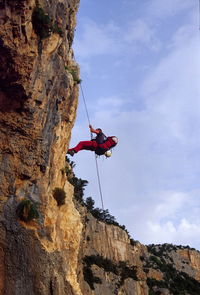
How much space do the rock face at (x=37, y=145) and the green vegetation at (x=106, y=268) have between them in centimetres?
1724

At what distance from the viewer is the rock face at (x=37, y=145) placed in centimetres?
1229

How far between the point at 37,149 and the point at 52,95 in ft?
8.88

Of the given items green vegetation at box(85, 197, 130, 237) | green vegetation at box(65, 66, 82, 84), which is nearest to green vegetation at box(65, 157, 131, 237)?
green vegetation at box(85, 197, 130, 237)

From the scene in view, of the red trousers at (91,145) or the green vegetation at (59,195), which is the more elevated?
the red trousers at (91,145)

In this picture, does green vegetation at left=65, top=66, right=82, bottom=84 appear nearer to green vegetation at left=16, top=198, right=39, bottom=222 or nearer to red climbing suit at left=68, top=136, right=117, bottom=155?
red climbing suit at left=68, top=136, right=117, bottom=155

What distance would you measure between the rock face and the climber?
28.7 inches

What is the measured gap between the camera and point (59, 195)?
16203 mm

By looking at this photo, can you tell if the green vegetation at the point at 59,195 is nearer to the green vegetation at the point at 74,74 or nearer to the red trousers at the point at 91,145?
the red trousers at the point at 91,145

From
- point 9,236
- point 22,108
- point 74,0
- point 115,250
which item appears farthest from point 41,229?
point 115,250

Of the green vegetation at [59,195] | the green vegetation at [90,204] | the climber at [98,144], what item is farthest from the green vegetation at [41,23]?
the green vegetation at [90,204]

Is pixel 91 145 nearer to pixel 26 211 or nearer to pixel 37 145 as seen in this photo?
pixel 37 145

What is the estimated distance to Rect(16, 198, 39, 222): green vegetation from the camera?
1290 cm

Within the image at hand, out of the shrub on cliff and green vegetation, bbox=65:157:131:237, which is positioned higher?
green vegetation, bbox=65:157:131:237

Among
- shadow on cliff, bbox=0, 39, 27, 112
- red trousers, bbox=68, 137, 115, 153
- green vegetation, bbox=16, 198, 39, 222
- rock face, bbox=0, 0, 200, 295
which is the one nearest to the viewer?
rock face, bbox=0, 0, 200, 295
